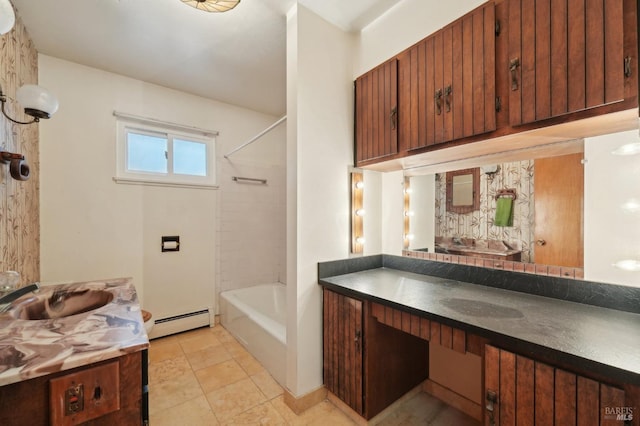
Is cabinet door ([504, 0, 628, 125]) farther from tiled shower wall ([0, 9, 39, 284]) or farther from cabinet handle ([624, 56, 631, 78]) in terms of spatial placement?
tiled shower wall ([0, 9, 39, 284])

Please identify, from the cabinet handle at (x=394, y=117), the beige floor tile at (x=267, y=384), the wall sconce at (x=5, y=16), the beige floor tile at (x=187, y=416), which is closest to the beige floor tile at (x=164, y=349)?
the beige floor tile at (x=187, y=416)

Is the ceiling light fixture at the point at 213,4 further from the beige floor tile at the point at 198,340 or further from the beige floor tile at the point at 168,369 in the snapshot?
the beige floor tile at the point at 198,340

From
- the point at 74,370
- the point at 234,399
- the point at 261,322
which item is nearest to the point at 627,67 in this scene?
the point at 74,370

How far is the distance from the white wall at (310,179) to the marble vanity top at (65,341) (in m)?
0.92

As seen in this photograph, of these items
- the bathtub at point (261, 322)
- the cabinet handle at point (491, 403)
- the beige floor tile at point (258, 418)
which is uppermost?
the cabinet handle at point (491, 403)

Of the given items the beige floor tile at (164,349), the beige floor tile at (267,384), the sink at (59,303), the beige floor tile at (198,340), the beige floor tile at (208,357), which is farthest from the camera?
the beige floor tile at (198,340)

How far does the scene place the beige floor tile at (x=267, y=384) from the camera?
1862 millimetres

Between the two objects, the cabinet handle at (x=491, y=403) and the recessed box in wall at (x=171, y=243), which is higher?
the recessed box in wall at (x=171, y=243)

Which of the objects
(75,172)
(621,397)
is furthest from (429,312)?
(75,172)

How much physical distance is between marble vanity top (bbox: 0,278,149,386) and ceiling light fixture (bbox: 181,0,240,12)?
1.71 meters

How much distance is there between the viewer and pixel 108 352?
2.72ft

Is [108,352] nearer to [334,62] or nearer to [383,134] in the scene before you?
[383,134]

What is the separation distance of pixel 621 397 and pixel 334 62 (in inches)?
84.1

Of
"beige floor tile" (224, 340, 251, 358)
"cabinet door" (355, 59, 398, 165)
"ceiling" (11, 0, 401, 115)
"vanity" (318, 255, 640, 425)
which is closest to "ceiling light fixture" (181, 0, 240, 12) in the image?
"ceiling" (11, 0, 401, 115)
